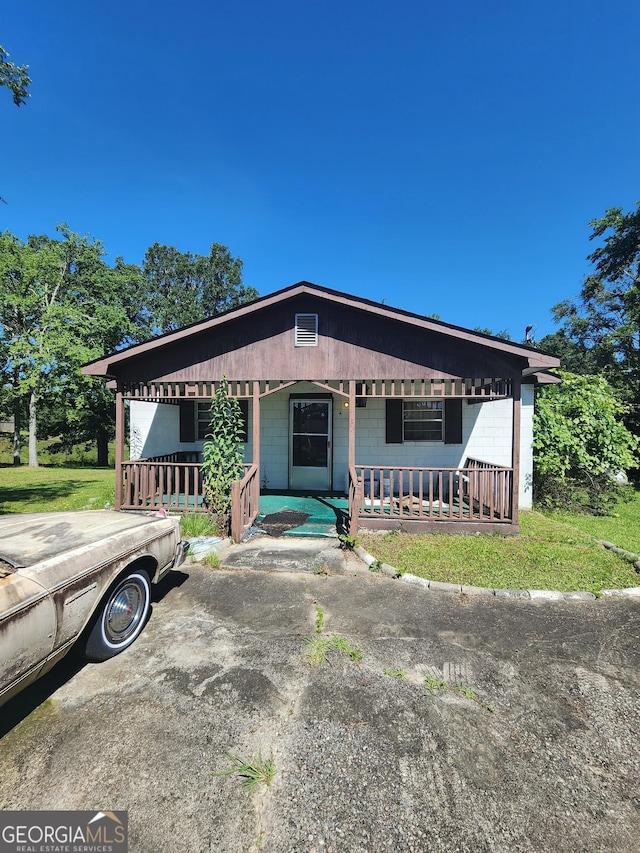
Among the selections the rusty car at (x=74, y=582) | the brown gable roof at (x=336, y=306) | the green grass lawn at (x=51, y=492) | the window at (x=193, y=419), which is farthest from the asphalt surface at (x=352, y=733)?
the green grass lawn at (x=51, y=492)

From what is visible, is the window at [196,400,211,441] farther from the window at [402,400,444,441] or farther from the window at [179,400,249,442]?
the window at [402,400,444,441]

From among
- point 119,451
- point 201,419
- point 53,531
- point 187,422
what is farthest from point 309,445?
point 53,531

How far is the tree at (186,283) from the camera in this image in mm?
30594

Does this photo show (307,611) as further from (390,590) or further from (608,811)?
(608,811)

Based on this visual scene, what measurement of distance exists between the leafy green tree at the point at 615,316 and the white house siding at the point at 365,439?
31.4 feet

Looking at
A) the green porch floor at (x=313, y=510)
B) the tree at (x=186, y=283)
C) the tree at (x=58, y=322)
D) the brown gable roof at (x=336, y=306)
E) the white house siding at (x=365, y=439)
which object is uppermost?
the tree at (x=186, y=283)

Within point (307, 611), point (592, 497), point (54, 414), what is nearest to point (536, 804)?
point (307, 611)

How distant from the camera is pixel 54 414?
27.5 meters

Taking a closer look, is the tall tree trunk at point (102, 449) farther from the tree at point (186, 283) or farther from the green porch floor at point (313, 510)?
the green porch floor at point (313, 510)

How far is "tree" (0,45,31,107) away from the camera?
330 inches

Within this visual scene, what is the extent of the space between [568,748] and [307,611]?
8.27 feet

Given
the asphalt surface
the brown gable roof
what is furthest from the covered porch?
the asphalt surface

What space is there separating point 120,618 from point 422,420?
8.40 m

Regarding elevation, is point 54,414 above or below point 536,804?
above
